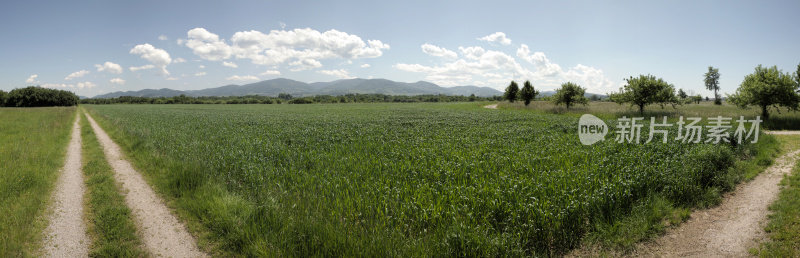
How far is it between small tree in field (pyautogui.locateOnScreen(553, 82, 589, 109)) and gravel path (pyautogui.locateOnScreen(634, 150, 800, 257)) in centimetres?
3594

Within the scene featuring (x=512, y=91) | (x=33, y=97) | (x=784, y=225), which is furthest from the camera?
(x=33, y=97)

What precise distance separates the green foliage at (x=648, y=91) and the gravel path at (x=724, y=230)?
27.6m

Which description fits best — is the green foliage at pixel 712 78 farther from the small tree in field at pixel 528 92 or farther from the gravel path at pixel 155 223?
the gravel path at pixel 155 223

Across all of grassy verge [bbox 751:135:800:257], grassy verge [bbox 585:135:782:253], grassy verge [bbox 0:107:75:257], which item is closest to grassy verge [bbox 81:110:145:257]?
grassy verge [bbox 0:107:75:257]

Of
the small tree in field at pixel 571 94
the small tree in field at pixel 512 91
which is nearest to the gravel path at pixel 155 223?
the small tree in field at pixel 571 94

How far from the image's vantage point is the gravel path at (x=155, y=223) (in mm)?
6100

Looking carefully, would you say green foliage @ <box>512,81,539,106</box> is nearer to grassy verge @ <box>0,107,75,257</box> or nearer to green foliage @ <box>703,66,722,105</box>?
grassy verge @ <box>0,107,75,257</box>

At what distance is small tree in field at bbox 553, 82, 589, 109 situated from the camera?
4241 cm

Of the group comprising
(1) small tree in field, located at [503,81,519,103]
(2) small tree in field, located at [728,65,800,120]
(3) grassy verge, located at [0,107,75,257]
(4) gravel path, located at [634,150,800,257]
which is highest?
(1) small tree in field, located at [503,81,519,103]

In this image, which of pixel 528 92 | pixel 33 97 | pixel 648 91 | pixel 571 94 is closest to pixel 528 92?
pixel 528 92

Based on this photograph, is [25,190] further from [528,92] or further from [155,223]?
[528,92]

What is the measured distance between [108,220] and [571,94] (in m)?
47.9

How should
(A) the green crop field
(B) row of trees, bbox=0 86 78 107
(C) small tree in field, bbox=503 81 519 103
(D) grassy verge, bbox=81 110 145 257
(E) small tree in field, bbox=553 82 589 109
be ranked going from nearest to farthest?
(A) the green crop field
(D) grassy verge, bbox=81 110 145 257
(E) small tree in field, bbox=553 82 589 109
(C) small tree in field, bbox=503 81 519 103
(B) row of trees, bbox=0 86 78 107

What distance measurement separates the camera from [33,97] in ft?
321
